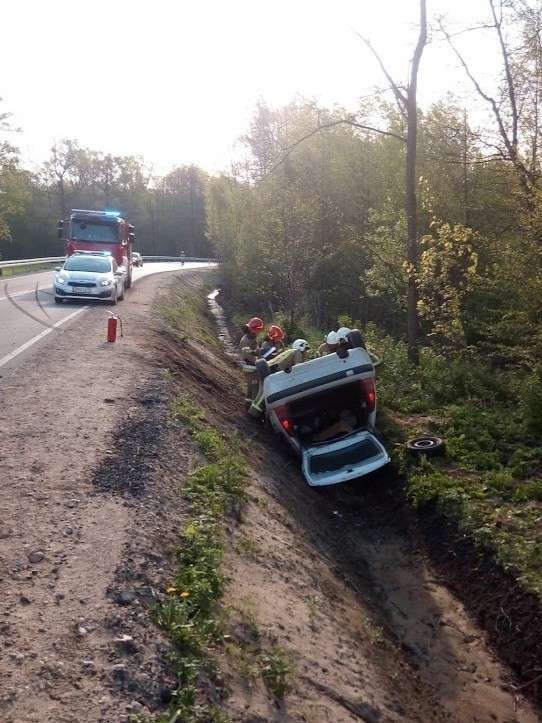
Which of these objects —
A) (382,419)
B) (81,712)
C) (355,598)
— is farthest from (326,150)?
(81,712)

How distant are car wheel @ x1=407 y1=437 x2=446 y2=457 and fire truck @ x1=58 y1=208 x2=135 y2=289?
17.9 m

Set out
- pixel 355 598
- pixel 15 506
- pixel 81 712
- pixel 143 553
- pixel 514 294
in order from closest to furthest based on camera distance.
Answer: pixel 81 712 → pixel 143 553 → pixel 15 506 → pixel 355 598 → pixel 514 294

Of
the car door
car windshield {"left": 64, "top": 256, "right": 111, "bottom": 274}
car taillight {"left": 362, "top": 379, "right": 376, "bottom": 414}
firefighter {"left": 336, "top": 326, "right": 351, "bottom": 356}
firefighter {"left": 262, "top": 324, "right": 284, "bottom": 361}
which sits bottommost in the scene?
the car door

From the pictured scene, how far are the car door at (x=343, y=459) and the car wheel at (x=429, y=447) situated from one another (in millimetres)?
491

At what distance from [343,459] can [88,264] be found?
14.3m

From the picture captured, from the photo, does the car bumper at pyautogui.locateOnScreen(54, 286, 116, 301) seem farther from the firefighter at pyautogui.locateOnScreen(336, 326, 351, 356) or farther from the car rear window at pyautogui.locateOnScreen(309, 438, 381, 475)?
the car rear window at pyautogui.locateOnScreen(309, 438, 381, 475)

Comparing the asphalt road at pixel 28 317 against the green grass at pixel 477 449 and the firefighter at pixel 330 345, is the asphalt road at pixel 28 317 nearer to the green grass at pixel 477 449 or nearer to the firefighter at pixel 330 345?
the firefighter at pixel 330 345

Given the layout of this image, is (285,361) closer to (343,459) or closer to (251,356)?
(251,356)

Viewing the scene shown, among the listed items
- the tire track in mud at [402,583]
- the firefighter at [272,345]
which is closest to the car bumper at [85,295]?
the firefighter at [272,345]

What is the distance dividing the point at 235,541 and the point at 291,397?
12.7ft

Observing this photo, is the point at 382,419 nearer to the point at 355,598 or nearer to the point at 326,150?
the point at 355,598

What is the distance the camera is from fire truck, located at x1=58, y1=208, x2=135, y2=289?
2605 cm

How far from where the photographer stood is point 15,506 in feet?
19.0

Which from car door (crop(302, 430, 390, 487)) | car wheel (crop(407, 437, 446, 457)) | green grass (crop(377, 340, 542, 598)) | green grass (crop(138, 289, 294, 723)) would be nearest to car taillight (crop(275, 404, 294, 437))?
car door (crop(302, 430, 390, 487))
